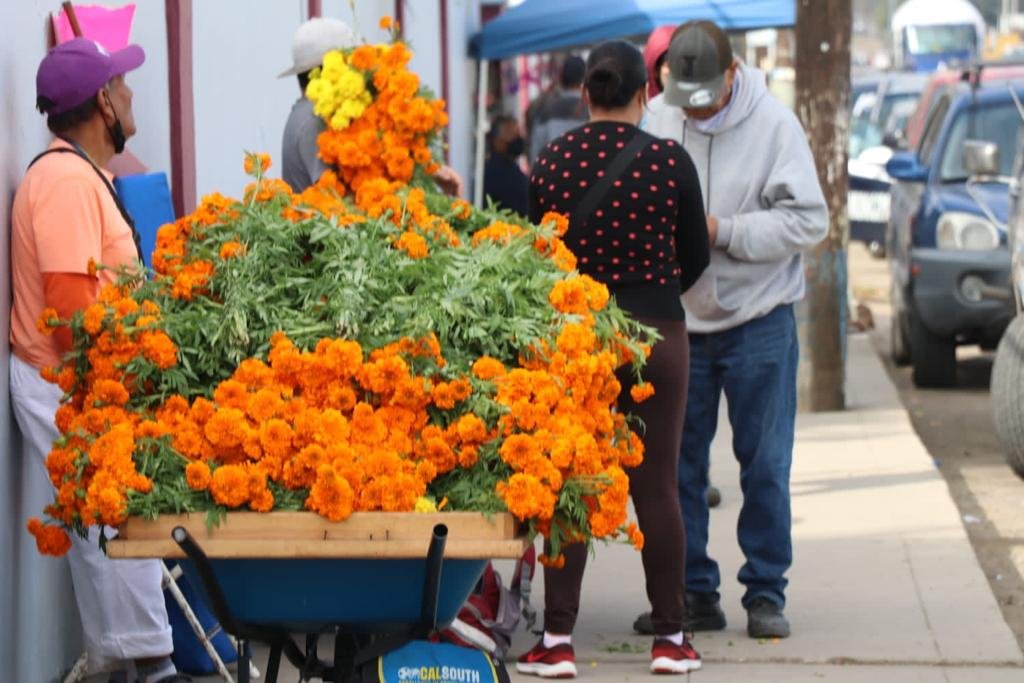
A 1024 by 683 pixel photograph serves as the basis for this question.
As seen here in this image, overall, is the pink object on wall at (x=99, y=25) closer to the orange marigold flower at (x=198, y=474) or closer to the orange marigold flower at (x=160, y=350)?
the orange marigold flower at (x=160, y=350)

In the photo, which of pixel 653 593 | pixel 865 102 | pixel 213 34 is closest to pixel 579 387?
pixel 653 593

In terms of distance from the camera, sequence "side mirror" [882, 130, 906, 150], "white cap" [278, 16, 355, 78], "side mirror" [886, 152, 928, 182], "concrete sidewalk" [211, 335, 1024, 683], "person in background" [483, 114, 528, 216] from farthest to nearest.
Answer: "person in background" [483, 114, 528, 216]
"side mirror" [882, 130, 906, 150]
"side mirror" [886, 152, 928, 182]
"white cap" [278, 16, 355, 78]
"concrete sidewalk" [211, 335, 1024, 683]

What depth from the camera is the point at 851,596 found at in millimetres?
7316

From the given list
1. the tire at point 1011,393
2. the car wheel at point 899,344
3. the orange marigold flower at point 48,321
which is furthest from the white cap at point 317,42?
the car wheel at point 899,344

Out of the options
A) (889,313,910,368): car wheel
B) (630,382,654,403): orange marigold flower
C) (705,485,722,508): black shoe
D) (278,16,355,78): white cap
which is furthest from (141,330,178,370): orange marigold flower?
(889,313,910,368): car wheel

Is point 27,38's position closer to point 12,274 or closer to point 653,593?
point 12,274

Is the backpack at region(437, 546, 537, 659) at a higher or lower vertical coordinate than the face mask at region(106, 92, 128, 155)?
lower

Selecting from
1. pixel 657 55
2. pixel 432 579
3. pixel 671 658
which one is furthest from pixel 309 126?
pixel 432 579

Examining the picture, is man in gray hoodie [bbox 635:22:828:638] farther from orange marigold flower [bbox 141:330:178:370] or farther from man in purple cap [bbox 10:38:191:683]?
orange marigold flower [bbox 141:330:178:370]

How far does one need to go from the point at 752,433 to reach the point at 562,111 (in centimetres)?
874

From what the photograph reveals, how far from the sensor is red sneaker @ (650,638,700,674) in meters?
6.13

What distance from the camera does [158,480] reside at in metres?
4.25

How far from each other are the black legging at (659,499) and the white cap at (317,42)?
6.78ft

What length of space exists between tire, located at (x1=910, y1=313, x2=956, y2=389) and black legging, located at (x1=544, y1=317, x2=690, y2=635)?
7303mm
